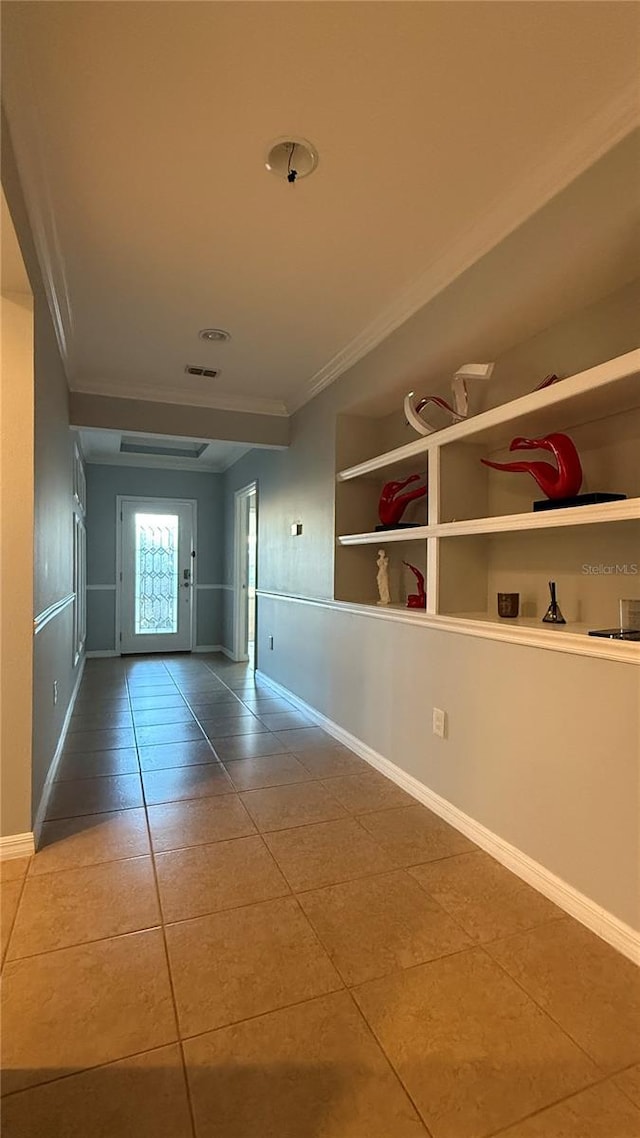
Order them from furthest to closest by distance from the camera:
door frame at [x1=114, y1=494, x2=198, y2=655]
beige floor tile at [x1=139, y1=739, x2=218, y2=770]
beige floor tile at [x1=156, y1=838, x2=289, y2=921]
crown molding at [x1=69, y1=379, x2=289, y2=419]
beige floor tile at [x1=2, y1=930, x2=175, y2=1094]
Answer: door frame at [x1=114, y1=494, x2=198, y2=655], crown molding at [x1=69, y1=379, x2=289, y2=419], beige floor tile at [x1=139, y1=739, x2=218, y2=770], beige floor tile at [x1=156, y1=838, x2=289, y2=921], beige floor tile at [x1=2, y1=930, x2=175, y2=1094]

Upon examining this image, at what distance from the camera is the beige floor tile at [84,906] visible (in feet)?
5.35

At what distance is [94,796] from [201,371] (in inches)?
105

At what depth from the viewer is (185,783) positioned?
9.05ft

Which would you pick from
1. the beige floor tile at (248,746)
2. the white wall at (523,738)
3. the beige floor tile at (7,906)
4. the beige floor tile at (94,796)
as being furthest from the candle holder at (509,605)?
the beige floor tile at (7,906)

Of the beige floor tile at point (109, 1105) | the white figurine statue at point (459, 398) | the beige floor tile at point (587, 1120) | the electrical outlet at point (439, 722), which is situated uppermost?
the white figurine statue at point (459, 398)

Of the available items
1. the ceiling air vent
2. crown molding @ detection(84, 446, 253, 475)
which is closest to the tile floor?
the ceiling air vent

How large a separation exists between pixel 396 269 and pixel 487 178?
596 millimetres

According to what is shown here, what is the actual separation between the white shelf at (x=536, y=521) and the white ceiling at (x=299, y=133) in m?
1.05

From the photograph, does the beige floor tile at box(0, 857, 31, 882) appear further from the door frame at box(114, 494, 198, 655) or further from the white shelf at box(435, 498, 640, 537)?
the door frame at box(114, 494, 198, 655)

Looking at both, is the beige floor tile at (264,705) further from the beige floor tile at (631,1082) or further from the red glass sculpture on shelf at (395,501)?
the beige floor tile at (631,1082)

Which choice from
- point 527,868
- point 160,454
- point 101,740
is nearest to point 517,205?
point 527,868

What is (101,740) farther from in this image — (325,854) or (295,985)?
(295,985)

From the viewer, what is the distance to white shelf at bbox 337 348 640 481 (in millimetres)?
1652

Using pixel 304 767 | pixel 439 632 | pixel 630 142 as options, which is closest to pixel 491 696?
pixel 439 632
